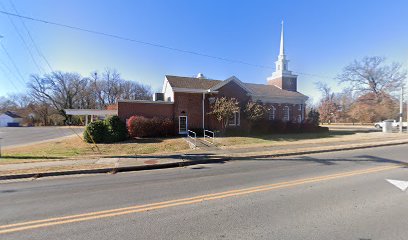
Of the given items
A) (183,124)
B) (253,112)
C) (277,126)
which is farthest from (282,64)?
(183,124)

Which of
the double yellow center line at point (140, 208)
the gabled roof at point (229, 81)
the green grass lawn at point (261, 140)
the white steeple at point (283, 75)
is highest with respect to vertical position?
the white steeple at point (283, 75)

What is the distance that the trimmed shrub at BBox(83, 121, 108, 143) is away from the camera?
1888 cm

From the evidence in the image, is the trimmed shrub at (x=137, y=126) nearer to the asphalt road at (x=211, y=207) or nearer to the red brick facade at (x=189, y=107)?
the red brick facade at (x=189, y=107)

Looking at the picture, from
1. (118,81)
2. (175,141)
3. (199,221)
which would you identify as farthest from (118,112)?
(118,81)

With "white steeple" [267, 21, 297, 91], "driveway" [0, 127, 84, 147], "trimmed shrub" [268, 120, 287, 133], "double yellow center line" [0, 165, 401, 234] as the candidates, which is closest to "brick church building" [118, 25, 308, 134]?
"trimmed shrub" [268, 120, 287, 133]

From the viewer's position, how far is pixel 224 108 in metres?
22.6

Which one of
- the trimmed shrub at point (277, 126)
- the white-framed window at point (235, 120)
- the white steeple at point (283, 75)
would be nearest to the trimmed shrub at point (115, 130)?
the white-framed window at point (235, 120)

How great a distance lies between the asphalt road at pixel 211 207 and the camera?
12.4ft

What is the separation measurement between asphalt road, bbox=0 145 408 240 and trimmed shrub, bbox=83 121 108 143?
454 inches

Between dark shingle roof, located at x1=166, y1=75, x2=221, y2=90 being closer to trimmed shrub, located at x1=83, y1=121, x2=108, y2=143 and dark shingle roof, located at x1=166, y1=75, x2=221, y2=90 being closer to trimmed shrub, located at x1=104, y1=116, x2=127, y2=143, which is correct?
trimmed shrub, located at x1=104, y1=116, x2=127, y2=143

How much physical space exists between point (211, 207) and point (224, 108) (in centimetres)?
1813

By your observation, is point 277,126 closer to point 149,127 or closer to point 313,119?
point 313,119

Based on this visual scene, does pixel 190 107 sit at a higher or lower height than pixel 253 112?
higher

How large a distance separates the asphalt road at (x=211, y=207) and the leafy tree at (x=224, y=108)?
48.9 feet
